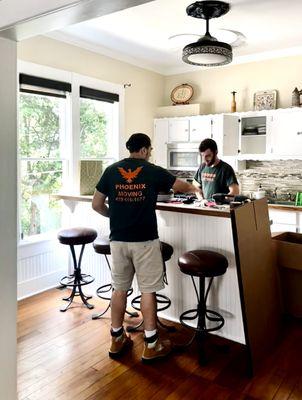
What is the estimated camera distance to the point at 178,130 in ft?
18.0

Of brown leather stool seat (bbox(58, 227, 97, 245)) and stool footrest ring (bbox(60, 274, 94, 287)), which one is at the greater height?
brown leather stool seat (bbox(58, 227, 97, 245))

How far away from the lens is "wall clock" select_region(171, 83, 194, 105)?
562cm

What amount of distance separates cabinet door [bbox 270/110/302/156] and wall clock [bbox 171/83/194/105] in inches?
55.4

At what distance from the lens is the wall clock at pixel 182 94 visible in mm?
5617

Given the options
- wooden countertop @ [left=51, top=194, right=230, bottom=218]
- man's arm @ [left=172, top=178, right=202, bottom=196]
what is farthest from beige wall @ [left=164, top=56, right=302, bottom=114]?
man's arm @ [left=172, top=178, right=202, bottom=196]

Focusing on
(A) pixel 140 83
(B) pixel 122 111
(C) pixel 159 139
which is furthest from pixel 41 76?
(C) pixel 159 139

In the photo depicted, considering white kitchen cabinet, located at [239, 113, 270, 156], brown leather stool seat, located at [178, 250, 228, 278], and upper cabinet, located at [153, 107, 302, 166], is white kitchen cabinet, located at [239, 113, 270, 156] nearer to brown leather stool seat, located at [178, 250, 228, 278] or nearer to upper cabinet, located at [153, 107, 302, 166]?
upper cabinet, located at [153, 107, 302, 166]

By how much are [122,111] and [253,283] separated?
10.5ft

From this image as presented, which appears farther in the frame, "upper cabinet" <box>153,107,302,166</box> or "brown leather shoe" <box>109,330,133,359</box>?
"upper cabinet" <box>153,107,302,166</box>

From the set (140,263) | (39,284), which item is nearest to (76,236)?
(39,284)

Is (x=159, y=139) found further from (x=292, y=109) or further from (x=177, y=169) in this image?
(x=292, y=109)

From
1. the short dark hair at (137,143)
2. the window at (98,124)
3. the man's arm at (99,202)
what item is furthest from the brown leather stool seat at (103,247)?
the window at (98,124)

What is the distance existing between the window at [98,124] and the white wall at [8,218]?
2.68m

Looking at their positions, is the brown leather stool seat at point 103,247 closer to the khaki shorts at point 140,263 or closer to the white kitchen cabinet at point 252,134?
the khaki shorts at point 140,263
